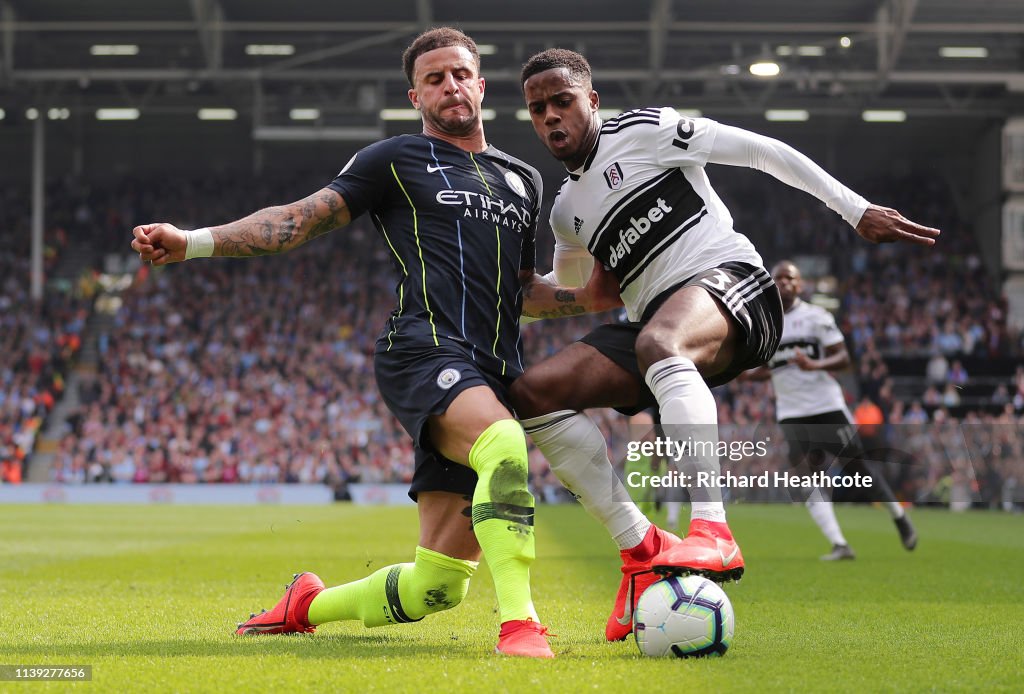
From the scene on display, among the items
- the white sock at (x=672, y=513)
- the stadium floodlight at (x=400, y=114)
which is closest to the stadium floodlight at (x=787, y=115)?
the stadium floodlight at (x=400, y=114)

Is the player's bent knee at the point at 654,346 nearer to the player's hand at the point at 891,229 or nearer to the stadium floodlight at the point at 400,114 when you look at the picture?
the player's hand at the point at 891,229

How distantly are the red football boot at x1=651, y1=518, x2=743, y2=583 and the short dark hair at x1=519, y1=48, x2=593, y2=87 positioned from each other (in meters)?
1.85

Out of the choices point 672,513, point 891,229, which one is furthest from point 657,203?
point 672,513

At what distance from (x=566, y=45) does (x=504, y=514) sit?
24.6 metres

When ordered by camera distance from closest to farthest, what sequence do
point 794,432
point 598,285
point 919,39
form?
point 598,285
point 794,432
point 919,39

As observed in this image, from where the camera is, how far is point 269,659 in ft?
12.6

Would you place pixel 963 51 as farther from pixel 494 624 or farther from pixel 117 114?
pixel 494 624

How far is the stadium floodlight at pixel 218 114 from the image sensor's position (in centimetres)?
3178

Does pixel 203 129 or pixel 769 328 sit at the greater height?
pixel 203 129

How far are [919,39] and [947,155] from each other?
7.74m

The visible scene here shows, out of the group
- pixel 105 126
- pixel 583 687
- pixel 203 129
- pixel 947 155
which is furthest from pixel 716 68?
pixel 583 687

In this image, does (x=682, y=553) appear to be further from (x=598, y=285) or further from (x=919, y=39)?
(x=919, y=39)

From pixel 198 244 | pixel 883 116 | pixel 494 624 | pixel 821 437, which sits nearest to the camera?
pixel 198 244

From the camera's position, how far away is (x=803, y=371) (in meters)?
10.5
